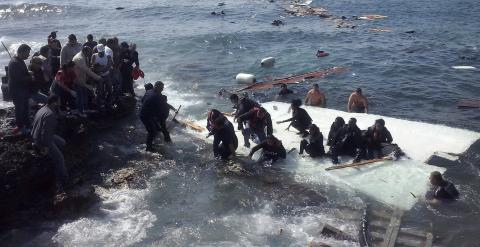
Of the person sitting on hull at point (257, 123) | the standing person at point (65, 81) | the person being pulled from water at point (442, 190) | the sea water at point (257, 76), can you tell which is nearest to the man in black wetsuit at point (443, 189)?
the person being pulled from water at point (442, 190)

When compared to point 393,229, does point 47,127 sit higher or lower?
higher

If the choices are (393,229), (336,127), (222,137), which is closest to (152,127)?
(222,137)

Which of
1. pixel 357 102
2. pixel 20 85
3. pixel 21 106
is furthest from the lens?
pixel 357 102

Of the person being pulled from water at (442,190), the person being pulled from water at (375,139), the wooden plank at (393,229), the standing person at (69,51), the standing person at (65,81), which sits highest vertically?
the standing person at (69,51)

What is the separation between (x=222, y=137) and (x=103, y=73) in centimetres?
475

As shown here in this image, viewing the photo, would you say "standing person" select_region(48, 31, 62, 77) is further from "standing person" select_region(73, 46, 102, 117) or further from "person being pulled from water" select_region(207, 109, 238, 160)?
"person being pulled from water" select_region(207, 109, 238, 160)

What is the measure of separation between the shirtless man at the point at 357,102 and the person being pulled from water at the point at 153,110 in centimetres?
778

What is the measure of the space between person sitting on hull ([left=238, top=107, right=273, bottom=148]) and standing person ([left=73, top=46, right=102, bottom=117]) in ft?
16.1

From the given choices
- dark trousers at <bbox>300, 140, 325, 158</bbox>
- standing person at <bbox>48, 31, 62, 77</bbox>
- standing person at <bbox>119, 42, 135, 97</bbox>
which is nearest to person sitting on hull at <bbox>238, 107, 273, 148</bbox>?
dark trousers at <bbox>300, 140, 325, 158</bbox>

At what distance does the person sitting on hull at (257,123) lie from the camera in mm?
14305

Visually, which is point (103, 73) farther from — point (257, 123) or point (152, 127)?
point (257, 123)

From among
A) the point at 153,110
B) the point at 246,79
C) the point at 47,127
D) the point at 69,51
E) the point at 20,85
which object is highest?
the point at 69,51

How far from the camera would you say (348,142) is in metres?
13.7

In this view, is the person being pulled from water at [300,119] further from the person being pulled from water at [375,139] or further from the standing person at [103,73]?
the standing person at [103,73]
